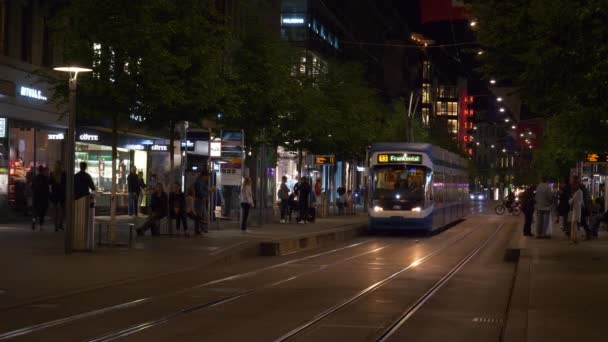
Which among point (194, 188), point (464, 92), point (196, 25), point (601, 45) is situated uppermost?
point (464, 92)

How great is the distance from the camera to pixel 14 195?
3512 centimetres

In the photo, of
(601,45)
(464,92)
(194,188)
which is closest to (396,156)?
(194,188)

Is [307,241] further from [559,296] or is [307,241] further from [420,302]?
[559,296]

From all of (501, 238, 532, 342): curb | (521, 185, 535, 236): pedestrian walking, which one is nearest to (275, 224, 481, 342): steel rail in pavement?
(501, 238, 532, 342): curb

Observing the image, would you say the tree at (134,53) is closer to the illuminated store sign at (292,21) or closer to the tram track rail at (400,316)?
the tram track rail at (400,316)

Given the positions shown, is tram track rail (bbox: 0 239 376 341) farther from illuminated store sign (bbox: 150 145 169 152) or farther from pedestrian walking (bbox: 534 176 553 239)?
illuminated store sign (bbox: 150 145 169 152)

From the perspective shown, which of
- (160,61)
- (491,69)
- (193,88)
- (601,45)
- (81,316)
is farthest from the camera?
(193,88)

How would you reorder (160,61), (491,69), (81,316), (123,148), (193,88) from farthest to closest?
(123,148) → (193,88) → (160,61) → (491,69) → (81,316)

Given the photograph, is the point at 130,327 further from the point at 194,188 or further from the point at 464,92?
the point at 464,92

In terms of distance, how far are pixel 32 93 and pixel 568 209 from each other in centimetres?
1858

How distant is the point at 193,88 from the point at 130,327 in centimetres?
1484

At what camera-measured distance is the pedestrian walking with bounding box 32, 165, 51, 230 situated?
30.0 meters

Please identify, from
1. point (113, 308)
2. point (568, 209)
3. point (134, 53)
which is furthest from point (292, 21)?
point (113, 308)

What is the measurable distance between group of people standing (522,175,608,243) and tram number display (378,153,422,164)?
454cm
